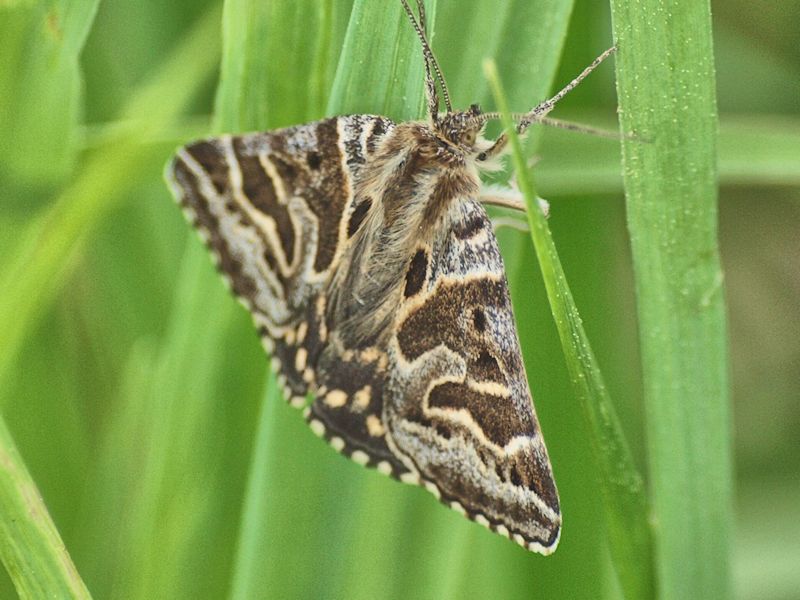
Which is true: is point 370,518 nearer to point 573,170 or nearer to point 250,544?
point 250,544

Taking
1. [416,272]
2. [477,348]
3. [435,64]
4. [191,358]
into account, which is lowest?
[191,358]

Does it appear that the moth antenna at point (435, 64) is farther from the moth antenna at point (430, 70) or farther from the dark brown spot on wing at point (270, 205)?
the dark brown spot on wing at point (270, 205)

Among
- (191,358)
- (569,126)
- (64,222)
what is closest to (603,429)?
(569,126)

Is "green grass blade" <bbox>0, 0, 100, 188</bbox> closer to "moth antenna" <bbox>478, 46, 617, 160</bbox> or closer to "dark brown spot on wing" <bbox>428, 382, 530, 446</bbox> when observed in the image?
"moth antenna" <bbox>478, 46, 617, 160</bbox>

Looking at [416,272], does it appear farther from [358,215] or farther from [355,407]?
[355,407]

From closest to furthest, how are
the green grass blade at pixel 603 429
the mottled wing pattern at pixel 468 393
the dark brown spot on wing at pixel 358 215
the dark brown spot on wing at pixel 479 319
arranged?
the green grass blade at pixel 603 429 < the mottled wing pattern at pixel 468 393 < the dark brown spot on wing at pixel 479 319 < the dark brown spot on wing at pixel 358 215

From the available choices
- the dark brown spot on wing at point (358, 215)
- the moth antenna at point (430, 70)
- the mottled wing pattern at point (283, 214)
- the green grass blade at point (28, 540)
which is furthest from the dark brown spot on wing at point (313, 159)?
the green grass blade at point (28, 540)
